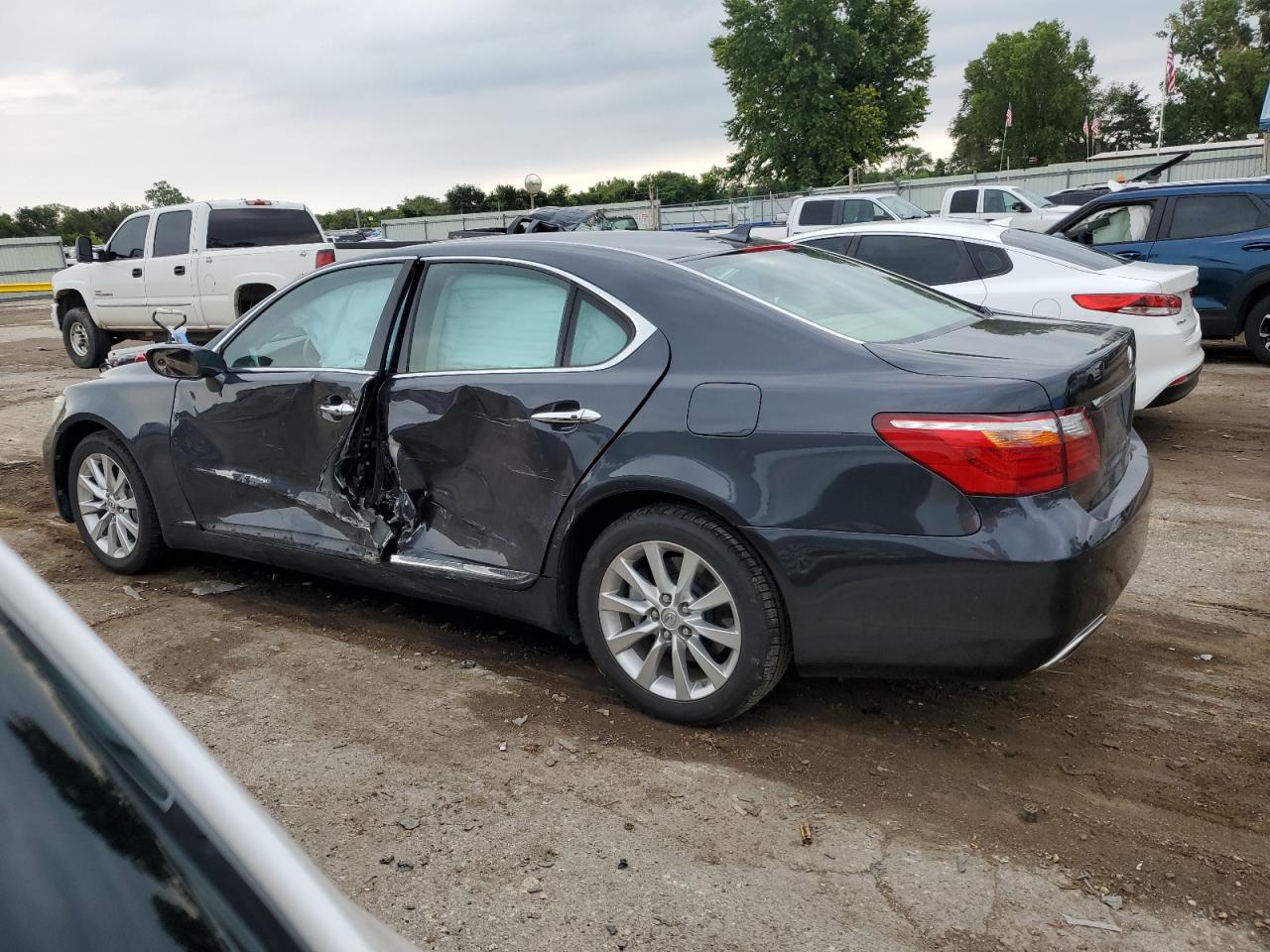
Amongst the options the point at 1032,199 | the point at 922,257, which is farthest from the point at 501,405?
the point at 1032,199

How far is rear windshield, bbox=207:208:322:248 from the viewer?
13172 millimetres

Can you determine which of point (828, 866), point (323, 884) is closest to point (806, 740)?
point (828, 866)

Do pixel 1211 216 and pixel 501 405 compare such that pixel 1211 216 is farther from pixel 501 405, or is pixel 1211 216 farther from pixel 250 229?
pixel 250 229

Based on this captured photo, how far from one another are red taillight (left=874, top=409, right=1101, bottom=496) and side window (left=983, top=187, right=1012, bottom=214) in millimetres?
21434

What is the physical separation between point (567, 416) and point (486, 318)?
0.65m

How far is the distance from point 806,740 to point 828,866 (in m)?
0.72

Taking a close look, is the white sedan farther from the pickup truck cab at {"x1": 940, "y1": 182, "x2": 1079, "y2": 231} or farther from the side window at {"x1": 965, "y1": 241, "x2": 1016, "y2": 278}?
the pickup truck cab at {"x1": 940, "y1": 182, "x2": 1079, "y2": 231}

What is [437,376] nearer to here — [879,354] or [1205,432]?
[879,354]

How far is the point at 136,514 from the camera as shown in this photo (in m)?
5.29

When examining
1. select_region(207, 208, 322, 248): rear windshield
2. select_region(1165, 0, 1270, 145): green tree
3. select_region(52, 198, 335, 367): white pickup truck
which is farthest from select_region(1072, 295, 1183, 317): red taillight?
select_region(1165, 0, 1270, 145): green tree

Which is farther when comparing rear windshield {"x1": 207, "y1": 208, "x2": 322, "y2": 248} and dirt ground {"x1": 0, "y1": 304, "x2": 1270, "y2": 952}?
rear windshield {"x1": 207, "y1": 208, "x2": 322, "y2": 248}

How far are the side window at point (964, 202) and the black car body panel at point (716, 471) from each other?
20583mm

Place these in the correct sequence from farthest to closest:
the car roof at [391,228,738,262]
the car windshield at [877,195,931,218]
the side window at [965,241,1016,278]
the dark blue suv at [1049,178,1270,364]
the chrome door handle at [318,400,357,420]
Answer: the car windshield at [877,195,931,218], the dark blue suv at [1049,178,1270,364], the side window at [965,241,1016,278], the chrome door handle at [318,400,357,420], the car roof at [391,228,738,262]

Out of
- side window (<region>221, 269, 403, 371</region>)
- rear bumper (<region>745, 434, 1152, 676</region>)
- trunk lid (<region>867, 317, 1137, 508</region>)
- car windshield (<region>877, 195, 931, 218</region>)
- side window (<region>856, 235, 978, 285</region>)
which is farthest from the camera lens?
car windshield (<region>877, 195, 931, 218</region>)
